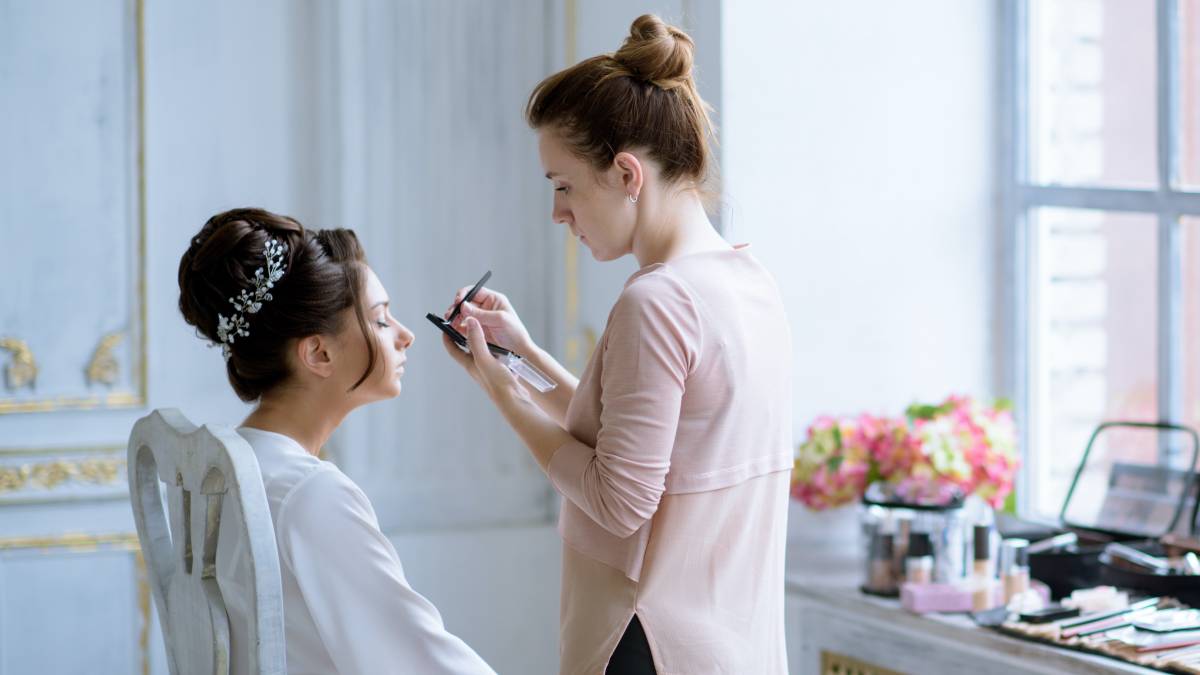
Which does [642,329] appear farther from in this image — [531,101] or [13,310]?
[13,310]

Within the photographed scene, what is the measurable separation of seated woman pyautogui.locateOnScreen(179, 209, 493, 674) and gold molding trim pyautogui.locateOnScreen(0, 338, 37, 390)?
1171 millimetres

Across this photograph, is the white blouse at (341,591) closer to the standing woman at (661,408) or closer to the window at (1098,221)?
the standing woman at (661,408)

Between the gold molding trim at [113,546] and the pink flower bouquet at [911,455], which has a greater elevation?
the pink flower bouquet at [911,455]

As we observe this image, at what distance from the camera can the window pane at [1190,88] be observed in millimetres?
2420

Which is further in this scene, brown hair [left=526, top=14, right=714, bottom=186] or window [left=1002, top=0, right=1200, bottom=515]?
window [left=1002, top=0, right=1200, bottom=515]

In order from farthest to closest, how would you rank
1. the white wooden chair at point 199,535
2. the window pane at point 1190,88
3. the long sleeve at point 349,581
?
the window pane at point 1190,88
the long sleeve at point 349,581
the white wooden chair at point 199,535

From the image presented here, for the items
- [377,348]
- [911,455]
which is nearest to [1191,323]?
[911,455]

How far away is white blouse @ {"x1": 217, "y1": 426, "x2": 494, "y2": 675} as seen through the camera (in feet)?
4.41

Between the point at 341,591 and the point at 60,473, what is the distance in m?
1.46

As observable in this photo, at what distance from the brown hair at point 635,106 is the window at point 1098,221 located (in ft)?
4.50

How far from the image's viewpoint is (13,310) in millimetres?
2527

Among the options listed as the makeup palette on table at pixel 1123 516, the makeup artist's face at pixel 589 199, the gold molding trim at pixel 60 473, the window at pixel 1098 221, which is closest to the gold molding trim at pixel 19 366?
the gold molding trim at pixel 60 473

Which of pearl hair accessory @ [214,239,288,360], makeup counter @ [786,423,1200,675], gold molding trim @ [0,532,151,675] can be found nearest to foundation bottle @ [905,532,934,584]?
makeup counter @ [786,423,1200,675]

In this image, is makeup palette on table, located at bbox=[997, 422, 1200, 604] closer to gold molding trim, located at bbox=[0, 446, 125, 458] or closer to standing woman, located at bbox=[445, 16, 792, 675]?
standing woman, located at bbox=[445, 16, 792, 675]
